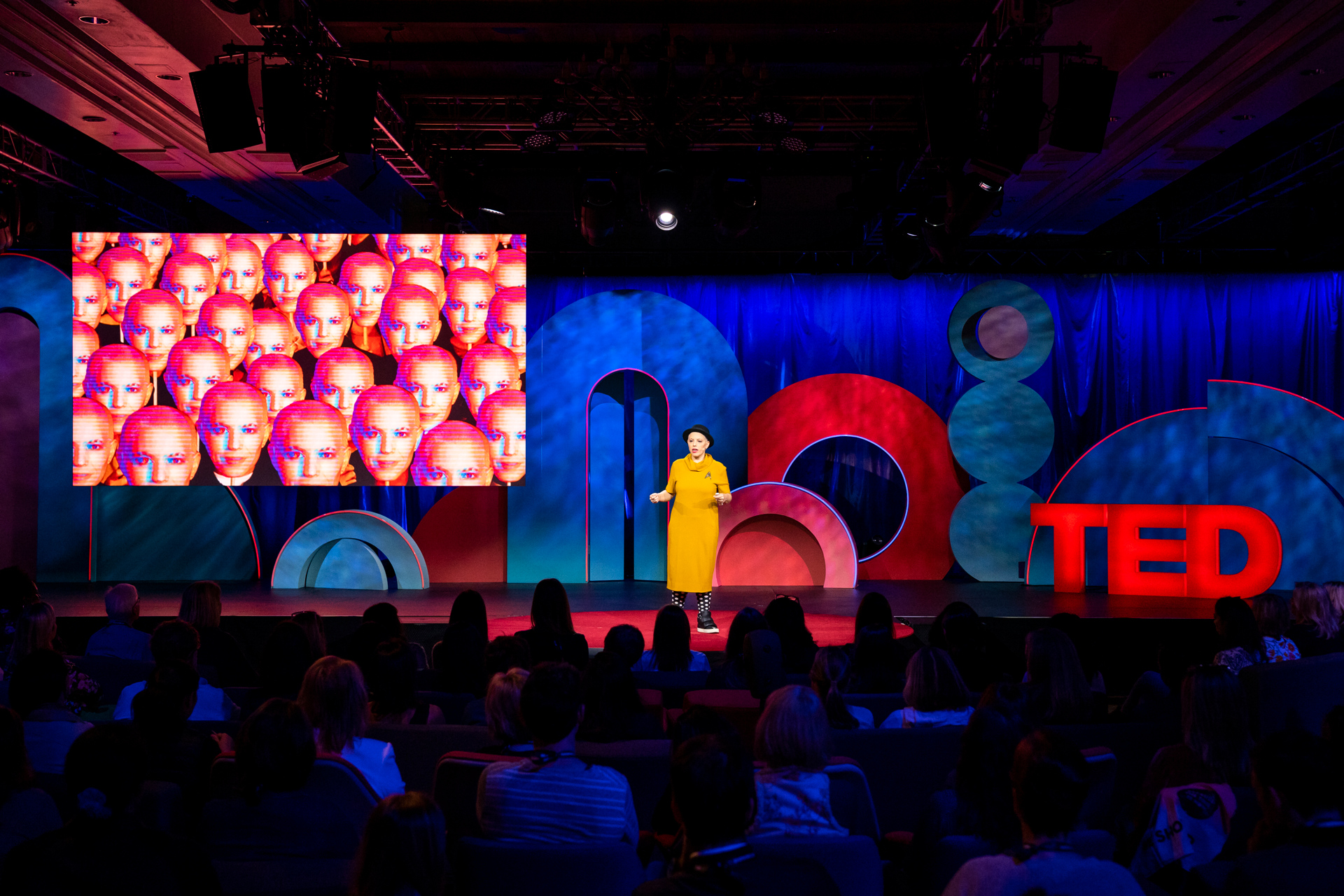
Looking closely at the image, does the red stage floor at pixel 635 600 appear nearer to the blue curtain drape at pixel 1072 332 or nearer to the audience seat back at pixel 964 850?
the blue curtain drape at pixel 1072 332

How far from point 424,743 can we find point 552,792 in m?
0.96

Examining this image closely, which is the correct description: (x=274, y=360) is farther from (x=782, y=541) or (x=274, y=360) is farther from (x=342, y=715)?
(x=342, y=715)

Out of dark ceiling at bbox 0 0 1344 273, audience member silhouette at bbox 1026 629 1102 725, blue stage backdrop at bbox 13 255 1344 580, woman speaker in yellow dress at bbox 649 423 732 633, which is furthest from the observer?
blue stage backdrop at bbox 13 255 1344 580

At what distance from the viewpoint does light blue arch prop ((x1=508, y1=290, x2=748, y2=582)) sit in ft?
36.8

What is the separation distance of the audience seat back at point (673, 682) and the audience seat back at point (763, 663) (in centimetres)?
51

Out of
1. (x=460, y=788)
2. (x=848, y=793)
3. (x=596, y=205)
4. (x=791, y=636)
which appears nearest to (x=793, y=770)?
(x=848, y=793)

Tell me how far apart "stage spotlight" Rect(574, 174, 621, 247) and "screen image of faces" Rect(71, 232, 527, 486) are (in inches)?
47.6

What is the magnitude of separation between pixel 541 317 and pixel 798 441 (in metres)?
3.24

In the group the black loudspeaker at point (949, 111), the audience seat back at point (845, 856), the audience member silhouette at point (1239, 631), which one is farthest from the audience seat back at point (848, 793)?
the black loudspeaker at point (949, 111)

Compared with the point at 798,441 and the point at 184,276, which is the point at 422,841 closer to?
the point at 184,276

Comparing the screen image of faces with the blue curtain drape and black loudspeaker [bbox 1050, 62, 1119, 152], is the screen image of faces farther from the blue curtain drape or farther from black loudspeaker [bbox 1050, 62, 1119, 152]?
black loudspeaker [bbox 1050, 62, 1119, 152]

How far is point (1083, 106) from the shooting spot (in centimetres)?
635

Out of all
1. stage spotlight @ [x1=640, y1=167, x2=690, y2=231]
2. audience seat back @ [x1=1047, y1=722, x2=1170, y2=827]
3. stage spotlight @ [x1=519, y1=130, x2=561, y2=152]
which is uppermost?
stage spotlight @ [x1=519, y1=130, x2=561, y2=152]

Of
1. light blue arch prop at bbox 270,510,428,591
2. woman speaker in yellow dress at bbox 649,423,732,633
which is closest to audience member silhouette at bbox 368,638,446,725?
woman speaker in yellow dress at bbox 649,423,732,633
